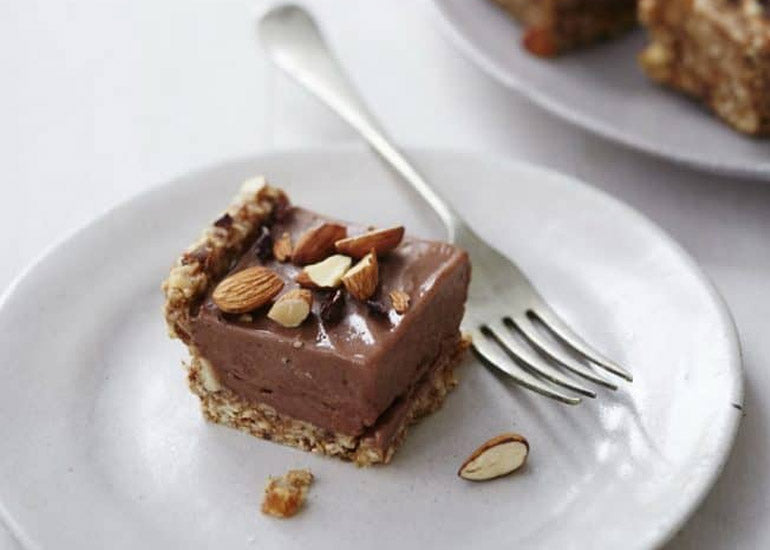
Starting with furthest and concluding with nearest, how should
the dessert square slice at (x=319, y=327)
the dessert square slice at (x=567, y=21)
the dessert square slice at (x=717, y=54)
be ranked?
1. the dessert square slice at (x=567, y=21)
2. the dessert square slice at (x=717, y=54)
3. the dessert square slice at (x=319, y=327)

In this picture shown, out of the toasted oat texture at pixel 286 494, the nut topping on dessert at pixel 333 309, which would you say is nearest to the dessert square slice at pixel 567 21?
Answer: the nut topping on dessert at pixel 333 309

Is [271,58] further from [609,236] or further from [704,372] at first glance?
[704,372]

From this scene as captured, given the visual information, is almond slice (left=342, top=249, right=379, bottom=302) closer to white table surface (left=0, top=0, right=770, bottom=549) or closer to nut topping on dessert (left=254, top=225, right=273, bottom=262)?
nut topping on dessert (left=254, top=225, right=273, bottom=262)

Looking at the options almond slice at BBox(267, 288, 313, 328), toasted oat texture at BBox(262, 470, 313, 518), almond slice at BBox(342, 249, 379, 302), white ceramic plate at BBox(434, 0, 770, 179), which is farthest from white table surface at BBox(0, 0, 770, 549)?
toasted oat texture at BBox(262, 470, 313, 518)

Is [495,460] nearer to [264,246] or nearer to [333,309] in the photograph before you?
[333,309]

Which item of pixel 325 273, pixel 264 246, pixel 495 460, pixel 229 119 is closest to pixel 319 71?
pixel 229 119

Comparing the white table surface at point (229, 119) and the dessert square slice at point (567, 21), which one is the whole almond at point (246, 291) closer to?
the white table surface at point (229, 119)

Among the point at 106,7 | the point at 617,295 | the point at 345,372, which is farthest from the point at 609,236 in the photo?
the point at 106,7
